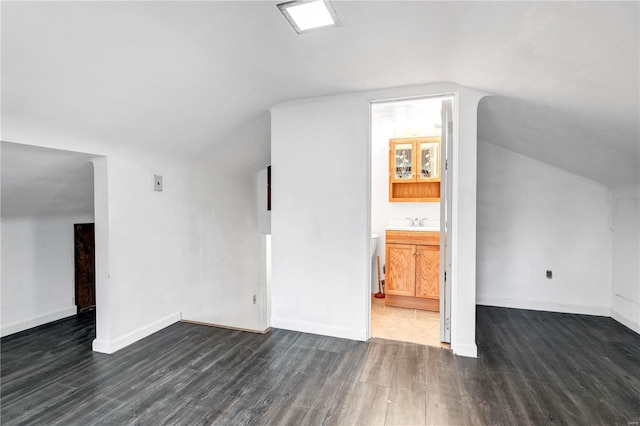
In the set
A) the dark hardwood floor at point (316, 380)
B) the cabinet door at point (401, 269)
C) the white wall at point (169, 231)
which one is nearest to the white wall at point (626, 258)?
→ the dark hardwood floor at point (316, 380)

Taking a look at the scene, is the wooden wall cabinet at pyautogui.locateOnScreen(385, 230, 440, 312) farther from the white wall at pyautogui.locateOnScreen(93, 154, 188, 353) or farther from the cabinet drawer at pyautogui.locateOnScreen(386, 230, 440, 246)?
the white wall at pyautogui.locateOnScreen(93, 154, 188, 353)

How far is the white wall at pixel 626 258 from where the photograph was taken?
3.09 metres

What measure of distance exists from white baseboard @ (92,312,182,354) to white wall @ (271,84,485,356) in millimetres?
1141

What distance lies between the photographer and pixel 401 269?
13.0 ft

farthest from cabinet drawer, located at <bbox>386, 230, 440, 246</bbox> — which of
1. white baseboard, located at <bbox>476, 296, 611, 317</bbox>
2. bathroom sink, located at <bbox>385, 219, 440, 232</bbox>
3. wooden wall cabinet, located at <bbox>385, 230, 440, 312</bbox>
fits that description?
white baseboard, located at <bbox>476, 296, 611, 317</bbox>

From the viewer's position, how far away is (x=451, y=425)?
1.80 metres

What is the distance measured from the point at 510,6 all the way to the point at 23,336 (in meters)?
4.71

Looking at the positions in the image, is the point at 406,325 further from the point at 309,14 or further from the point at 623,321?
the point at 309,14

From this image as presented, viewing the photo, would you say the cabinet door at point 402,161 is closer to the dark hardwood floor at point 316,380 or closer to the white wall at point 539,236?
the white wall at point 539,236

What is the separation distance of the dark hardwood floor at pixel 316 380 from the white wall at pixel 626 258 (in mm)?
236

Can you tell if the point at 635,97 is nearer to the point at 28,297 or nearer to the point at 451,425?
the point at 451,425

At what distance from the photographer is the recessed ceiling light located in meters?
1.75

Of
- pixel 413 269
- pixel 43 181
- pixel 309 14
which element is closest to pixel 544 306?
pixel 413 269

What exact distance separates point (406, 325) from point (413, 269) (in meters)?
0.73
